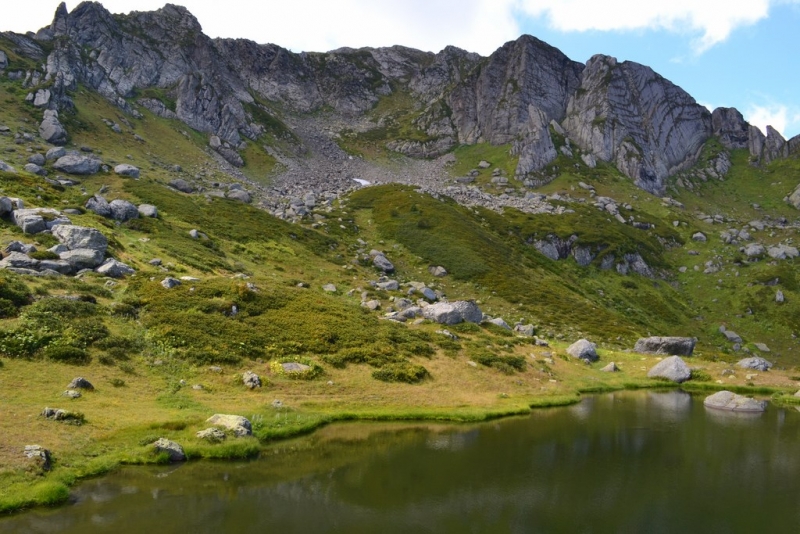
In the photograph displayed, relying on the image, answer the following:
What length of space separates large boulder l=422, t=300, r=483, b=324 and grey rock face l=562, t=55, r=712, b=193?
11772cm

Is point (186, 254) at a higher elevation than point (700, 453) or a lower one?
higher

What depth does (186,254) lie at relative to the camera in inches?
2212

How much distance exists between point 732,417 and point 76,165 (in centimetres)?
9158

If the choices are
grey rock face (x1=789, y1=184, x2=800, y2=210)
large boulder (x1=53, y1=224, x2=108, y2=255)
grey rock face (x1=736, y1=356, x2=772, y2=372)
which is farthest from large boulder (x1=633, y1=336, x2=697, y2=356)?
grey rock face (x1=789, y1=184, x2=800, y2=210)

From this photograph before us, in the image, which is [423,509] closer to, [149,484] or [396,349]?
[149,484]

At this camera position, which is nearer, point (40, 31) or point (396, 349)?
point (396, 349)

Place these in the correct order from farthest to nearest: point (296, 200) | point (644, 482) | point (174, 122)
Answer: point (174, 122) → point (296, 200) → point (644, 482)

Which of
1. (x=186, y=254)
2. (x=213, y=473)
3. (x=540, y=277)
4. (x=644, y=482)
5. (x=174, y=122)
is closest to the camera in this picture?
(x=213, y=473)

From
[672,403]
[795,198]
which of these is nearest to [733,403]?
[672,403]

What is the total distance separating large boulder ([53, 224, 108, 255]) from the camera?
45.0m

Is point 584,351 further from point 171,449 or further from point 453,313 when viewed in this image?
point 171,449

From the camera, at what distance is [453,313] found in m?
56.6

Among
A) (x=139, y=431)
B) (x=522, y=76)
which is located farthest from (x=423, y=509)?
(x=522, y=76)

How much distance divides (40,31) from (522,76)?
498ft
